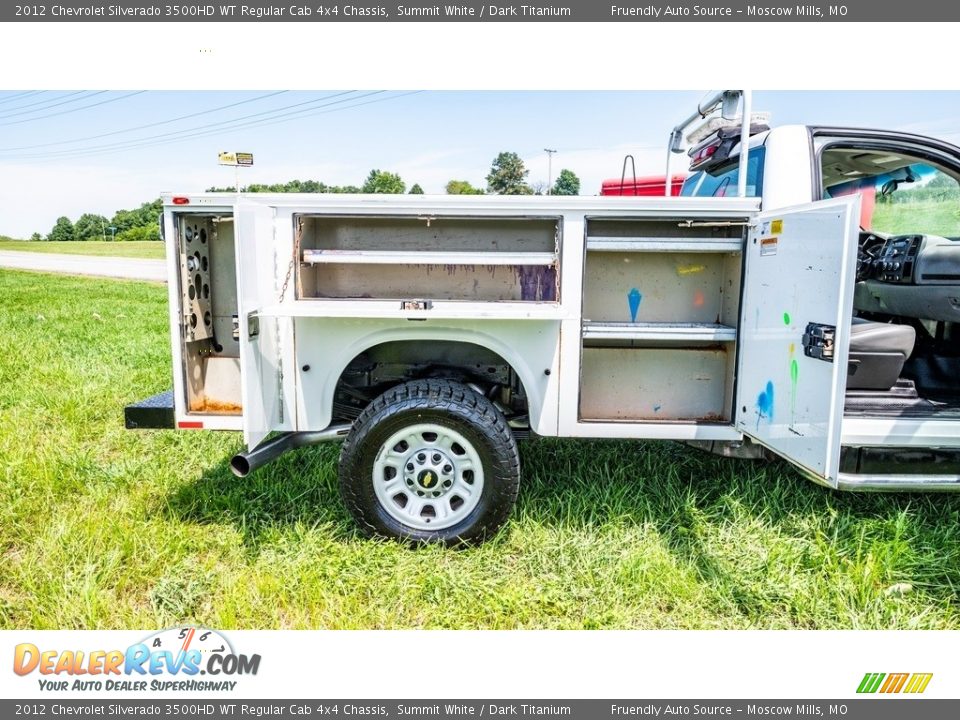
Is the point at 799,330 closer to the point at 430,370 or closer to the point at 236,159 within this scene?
the point at 430,370

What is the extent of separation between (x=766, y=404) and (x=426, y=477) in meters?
1.64

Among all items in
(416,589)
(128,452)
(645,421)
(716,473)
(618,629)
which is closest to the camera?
(618,629)

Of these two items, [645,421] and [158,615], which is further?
[645,421]

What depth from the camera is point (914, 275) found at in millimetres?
3271

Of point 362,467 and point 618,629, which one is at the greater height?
point 362,467

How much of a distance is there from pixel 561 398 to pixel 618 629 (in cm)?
106

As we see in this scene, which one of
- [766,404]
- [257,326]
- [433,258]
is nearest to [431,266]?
[433,258]

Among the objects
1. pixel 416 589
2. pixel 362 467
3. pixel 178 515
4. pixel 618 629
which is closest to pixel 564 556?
pixel 618 629

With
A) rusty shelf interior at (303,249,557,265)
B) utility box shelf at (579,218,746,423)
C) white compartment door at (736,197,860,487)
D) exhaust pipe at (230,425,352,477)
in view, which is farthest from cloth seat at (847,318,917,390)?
exhaust pipe at (230,425,352,477)

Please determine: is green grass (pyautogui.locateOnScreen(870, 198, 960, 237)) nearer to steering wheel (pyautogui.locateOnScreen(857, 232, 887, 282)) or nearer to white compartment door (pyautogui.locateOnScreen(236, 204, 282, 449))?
steering wheel (pyautogui.locateOnScreen(857, 232, 887, 282))

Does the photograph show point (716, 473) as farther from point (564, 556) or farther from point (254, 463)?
point (254, 463)

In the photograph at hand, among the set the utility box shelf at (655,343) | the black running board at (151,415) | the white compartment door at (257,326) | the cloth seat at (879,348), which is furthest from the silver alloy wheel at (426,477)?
the cloth seat at (879,348)

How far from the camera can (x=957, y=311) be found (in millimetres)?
3141

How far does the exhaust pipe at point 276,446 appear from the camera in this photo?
109 inches
